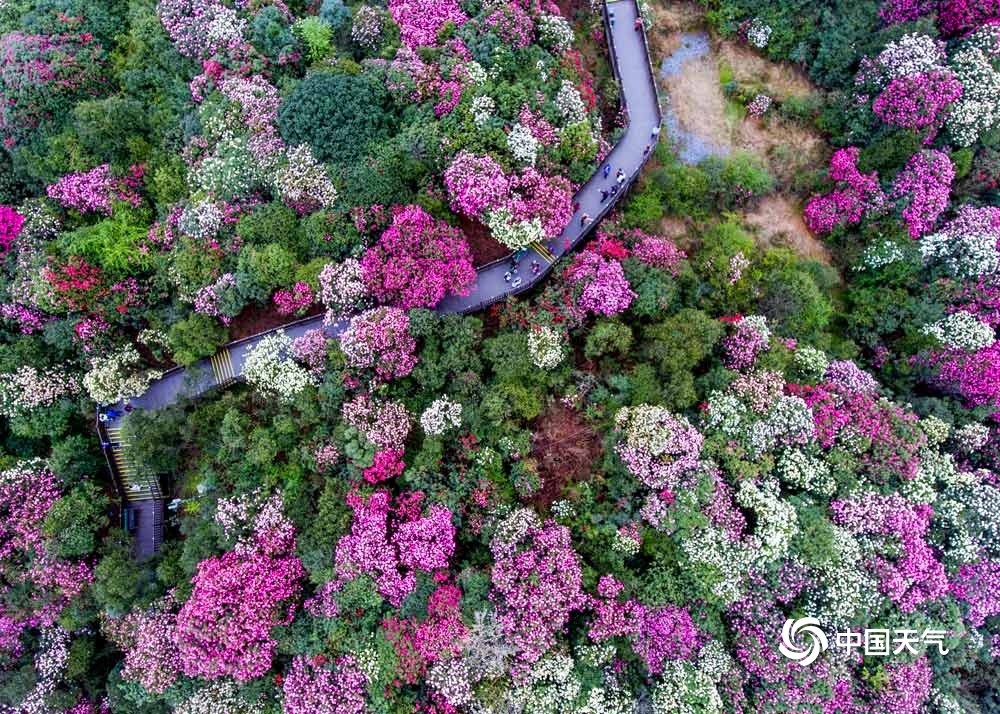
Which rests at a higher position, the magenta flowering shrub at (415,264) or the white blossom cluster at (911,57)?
the magenta flowering shrub at (415,264)

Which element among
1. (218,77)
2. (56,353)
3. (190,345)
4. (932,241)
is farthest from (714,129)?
(56,353)

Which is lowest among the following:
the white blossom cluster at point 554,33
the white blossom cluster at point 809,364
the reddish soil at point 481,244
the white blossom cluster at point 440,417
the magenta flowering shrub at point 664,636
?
the magenta flowering shrub at point 664,636

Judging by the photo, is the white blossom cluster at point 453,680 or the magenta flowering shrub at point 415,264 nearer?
the white blossom cluster at point 453,680

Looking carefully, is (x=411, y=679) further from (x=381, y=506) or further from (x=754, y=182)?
(x=754, y=182)

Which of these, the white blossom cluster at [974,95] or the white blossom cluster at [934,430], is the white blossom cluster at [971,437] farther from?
the white blossom cluster at [974,95]

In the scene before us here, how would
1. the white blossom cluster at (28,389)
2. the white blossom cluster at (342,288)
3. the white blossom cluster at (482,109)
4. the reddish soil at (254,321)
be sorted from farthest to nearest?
the reddish soil at (254,321) → the white blossom cluster at (28,389) → the white blossom cluster at (482,109) → the white blossom cluster at (342,288)

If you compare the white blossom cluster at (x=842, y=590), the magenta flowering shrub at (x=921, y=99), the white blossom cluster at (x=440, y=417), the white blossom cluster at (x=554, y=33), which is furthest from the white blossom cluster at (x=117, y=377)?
the magenta flowering shrub at (x=921, y=99)

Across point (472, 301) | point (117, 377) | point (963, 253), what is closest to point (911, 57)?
point (963, 253)
